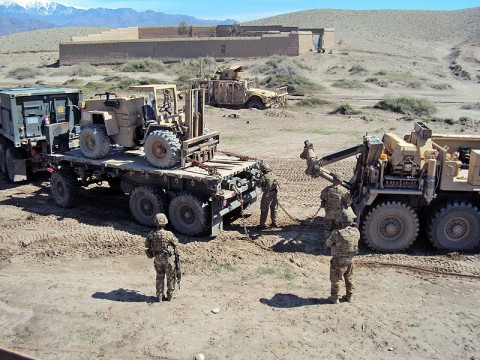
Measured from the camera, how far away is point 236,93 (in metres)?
23.8

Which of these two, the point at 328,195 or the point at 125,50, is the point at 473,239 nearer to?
the point at 328,195

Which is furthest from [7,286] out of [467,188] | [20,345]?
[467,188]

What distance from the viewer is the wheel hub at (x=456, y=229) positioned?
26.7 ft

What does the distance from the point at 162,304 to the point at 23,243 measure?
4.02 m

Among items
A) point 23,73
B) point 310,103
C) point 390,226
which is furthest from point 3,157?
point 23,73

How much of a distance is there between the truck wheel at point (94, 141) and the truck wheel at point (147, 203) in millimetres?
1170

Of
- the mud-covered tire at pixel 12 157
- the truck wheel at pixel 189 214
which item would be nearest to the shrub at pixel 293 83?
the mud-covered tire at pixel 12 157

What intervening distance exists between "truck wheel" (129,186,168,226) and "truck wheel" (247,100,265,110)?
14.6m

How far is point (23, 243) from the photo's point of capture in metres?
9.20

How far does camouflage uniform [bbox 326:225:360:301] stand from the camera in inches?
254

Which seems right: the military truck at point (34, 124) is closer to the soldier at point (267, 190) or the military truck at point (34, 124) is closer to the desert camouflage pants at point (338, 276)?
the soldier at point (267, 190)

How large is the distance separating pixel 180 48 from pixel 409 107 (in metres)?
25.9

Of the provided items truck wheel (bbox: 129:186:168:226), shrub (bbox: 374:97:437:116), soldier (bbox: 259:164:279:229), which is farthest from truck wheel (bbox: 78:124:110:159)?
shrub (bbox: 374:97:437:116)

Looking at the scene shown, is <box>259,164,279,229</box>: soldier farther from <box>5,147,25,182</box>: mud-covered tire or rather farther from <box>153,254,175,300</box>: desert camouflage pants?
<box>5,147,25,182</box>: mud-covered tire
